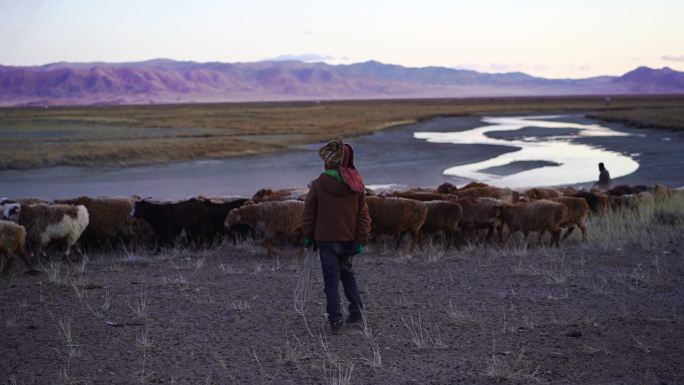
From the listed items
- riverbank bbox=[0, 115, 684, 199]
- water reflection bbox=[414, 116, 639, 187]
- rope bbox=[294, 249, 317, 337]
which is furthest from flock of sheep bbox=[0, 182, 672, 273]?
water reflection bbox=[414, 116, 639, 187]

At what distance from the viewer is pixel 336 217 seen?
6.54 meters

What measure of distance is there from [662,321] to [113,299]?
18.1ft

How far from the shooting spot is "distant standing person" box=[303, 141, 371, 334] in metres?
Result: 6.50

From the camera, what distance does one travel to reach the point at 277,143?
38.5 meters

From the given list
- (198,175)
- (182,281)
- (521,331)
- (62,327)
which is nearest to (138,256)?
(182,281)

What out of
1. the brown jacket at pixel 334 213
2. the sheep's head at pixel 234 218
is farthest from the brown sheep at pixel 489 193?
the brown jacket at pixel 334 213

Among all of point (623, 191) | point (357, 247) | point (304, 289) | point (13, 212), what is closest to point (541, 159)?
point (623, 191)

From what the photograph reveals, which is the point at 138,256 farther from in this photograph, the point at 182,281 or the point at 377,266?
the point at 377,266

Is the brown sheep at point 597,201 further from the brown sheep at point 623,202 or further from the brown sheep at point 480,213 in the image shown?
the brown sheep at point 480,213

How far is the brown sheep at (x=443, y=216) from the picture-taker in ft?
37.5

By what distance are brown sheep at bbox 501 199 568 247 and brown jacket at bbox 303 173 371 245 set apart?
18.4ft

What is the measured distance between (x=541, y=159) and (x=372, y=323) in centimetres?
2612

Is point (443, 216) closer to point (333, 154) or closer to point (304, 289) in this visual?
point (304, 289)

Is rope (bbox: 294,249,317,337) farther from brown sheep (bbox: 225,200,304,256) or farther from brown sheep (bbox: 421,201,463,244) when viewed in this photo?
brown sheep (bbox: 421,201,463,244)
